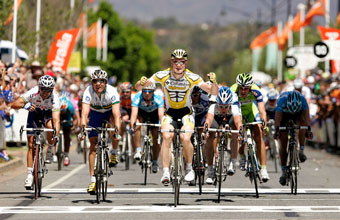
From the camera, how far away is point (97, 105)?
1420 centimetres

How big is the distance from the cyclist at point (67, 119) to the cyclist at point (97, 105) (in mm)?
5455

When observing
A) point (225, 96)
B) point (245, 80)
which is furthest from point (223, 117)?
point (245, 80)

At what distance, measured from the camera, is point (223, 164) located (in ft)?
46.8

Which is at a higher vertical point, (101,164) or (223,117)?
(223,117)

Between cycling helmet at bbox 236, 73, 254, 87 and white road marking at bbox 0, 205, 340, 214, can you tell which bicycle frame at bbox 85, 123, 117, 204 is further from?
cycling helmet at bbox 236, 73, 254, 87

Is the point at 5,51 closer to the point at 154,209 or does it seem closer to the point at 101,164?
the point at 101,164

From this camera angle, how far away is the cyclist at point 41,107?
14.2 metres

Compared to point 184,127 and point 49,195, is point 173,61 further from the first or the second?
point 49,195

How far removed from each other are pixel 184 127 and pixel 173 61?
1.01m

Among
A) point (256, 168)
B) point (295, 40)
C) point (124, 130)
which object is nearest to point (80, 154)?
point (124, 130)

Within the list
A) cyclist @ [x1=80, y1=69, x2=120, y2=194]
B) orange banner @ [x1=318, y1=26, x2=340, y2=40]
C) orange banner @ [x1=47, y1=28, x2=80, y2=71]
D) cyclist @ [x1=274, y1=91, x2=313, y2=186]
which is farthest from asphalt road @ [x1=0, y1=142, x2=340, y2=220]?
orange banner @ [x1=318, y1=26, x2=340, y2=40]

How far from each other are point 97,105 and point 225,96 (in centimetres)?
218

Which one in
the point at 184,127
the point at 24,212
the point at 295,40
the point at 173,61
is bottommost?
the point at 24,212

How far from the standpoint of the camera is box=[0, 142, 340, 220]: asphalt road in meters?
12.0
